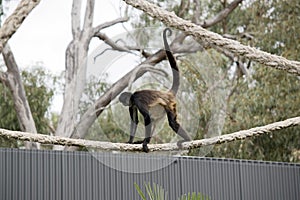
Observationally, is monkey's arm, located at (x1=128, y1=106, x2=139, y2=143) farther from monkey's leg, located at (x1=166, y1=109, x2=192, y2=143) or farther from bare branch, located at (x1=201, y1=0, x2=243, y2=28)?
bare branch, located at (x1=201, y1=0, x2=243, y2=28)

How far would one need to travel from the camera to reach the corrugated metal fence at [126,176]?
606 cm

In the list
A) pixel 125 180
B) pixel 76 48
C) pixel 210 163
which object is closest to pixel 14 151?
pixel 125 180

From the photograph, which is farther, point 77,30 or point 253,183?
point 77,30

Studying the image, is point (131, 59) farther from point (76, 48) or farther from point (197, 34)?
Result: point (76, 48)

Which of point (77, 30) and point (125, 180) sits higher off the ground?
point (77, 30)

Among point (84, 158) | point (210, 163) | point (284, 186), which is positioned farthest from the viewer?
point (284, 186)

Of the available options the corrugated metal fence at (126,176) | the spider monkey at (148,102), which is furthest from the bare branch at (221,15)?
the spider monkey at (148,102)

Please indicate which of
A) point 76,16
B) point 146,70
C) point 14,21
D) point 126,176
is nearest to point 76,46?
point 76,16

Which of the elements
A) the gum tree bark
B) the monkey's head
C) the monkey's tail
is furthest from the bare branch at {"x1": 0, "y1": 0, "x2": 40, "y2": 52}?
the gum tree bark

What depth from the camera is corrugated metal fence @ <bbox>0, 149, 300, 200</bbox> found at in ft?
19.9

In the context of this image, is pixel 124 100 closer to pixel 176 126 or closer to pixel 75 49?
pixel 176 126

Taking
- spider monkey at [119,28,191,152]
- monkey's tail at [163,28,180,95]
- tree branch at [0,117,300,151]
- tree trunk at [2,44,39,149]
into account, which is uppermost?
tree trunk at [2,44,39,149]

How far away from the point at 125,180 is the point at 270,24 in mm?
5601

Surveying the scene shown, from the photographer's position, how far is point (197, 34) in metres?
2.67
